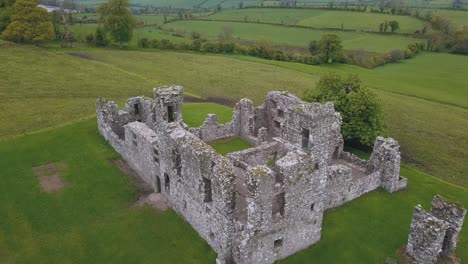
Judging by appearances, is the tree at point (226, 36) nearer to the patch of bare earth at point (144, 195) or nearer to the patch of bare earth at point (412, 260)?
the patch of bare earth at point (144, 195)

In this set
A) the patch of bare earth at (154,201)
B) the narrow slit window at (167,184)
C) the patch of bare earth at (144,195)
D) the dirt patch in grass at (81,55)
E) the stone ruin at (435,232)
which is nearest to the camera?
the stone ruin at (435,232)

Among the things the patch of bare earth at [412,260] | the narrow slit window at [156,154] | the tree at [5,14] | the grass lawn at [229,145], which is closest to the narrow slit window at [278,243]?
the patch of bare earth at [412,260]

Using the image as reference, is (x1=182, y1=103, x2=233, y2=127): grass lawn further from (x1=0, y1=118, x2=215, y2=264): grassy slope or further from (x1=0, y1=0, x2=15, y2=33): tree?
(x1=0, y1=0, x2=15, y2=33): tree

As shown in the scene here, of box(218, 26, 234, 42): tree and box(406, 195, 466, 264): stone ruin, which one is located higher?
box(218, 26, 234, 42): tree

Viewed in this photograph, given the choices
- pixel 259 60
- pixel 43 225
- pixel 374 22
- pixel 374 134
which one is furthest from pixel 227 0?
pixel 43 225

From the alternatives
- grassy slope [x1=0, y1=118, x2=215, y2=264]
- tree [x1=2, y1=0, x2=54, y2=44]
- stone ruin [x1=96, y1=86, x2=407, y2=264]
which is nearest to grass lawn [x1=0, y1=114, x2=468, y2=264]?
grassy slope [x1=0, y1=118, x2=215, y2=264]

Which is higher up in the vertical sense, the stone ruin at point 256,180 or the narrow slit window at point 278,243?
the stone ruin at point 256,180
